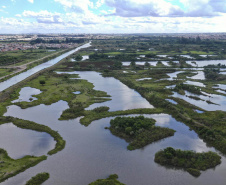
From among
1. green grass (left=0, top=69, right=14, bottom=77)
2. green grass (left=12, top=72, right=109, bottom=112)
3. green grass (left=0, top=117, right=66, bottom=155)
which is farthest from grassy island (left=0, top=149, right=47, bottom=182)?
green grass (left=0, top=69, right=14, bottom=77)

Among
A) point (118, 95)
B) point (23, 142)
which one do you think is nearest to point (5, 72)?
point (118, 95)

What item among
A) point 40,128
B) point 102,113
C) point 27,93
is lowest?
point 40,128

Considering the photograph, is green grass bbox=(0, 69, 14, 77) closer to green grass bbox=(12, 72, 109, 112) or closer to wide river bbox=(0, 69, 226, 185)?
green grass bbox=(12, 72, 109, 112)

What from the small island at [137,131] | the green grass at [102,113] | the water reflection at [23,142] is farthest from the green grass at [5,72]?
the small island at [137,131]

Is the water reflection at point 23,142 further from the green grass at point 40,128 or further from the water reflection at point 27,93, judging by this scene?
the water reflection at point 27,93

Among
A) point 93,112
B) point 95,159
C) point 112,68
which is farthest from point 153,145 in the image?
point 112,68

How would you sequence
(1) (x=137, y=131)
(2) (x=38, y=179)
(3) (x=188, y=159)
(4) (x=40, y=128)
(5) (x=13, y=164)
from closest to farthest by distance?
(2) (x=38, y=179), (5) (x=13, y=164), (3) (x=188, y=159), (1) (x=137, y=131), (4) (x=40, y=128)

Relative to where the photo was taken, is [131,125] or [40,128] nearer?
[131,125]

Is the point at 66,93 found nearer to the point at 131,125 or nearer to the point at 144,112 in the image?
the point at 144,112
